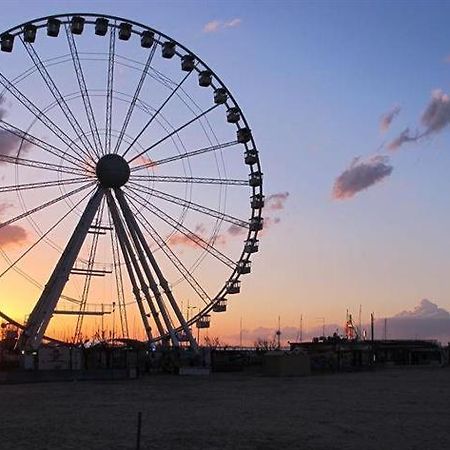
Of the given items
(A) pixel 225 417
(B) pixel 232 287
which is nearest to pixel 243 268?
(B) pixel 232 287

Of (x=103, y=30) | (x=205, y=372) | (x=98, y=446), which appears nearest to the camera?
(x=98, y=446)

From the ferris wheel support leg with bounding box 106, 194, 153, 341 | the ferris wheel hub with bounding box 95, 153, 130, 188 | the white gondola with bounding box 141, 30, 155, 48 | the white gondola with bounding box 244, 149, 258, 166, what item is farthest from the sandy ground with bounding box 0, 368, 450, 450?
the white gondola with bounding box 141, 30, 155, 48

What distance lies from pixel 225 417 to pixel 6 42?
94.7ft

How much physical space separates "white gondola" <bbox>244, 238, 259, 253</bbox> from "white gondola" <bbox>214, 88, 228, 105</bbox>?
8571 mm

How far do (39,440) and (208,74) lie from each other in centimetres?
3490

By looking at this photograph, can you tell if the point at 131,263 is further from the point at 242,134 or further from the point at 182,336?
the point at 242,134

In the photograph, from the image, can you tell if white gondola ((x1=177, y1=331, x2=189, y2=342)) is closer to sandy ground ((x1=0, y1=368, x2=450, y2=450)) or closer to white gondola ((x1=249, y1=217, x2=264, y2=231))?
white gondola ((x1=249, y1=217, x2=264, y2=231))

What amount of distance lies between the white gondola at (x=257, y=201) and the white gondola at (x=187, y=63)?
874cm

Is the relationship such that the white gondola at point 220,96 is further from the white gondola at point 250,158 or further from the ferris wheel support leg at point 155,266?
the ferris wheel support leg at point 155,266

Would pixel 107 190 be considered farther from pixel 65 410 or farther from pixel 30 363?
pixel 65 410

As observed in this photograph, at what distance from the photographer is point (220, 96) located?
169 ft

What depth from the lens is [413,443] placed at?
19516mm

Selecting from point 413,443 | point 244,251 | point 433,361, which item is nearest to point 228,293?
point 244,251

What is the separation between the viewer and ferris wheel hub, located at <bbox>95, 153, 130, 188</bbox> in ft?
153
